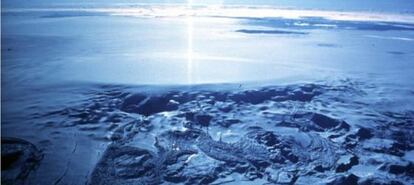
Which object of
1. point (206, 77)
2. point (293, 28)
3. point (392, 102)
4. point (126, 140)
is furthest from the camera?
point (293, 28)

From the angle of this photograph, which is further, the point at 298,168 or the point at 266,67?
the point at 266,67

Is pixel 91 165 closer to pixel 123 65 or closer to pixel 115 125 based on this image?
pixel 115 125

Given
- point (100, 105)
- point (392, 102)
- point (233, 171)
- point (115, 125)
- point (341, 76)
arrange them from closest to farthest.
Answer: point (233, 171)
point (115, 125)
point (100, 105)
point (392, 102)
point (341, 76)

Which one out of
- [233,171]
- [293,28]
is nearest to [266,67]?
[233,171]

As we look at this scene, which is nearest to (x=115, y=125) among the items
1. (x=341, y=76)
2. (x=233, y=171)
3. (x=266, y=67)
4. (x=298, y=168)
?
(x=233, y=171)

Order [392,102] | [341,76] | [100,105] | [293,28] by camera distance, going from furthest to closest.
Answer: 1. [293,28]
2. [341,76]
3. [392,102]
4. [100,105]

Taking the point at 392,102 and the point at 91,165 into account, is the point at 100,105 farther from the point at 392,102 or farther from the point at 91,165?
the point at 392,102
